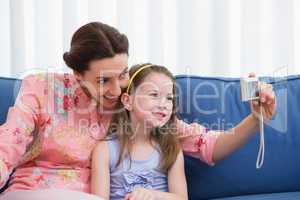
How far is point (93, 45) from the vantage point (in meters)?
1.07

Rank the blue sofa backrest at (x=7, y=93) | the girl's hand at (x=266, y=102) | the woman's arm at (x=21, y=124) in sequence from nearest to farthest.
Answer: the woman's arm at (x=21, y=124) < the girl's hand at (x=266, y=102) < the blue sofa backrest at (x=7, y=93)

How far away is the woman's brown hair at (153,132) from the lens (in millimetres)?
1173

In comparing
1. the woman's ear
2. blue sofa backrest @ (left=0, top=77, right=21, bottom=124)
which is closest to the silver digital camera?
the woman's ear

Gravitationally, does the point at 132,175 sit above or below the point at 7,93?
below

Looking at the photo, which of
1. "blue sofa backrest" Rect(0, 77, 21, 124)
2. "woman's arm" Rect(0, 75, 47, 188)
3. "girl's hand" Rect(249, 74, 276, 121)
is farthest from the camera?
"blue sofa backrest" Rect(0, 77, 21, 124)

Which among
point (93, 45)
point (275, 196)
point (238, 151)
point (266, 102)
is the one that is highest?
point (93, 45)

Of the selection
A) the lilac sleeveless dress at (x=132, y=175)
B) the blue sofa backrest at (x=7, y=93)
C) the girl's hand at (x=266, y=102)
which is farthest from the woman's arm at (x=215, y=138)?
the blue sofa backrest at (x=7, y=93)

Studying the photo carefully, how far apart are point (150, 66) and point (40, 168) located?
15.8 inches

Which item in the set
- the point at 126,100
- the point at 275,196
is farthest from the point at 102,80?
the point at 275,196

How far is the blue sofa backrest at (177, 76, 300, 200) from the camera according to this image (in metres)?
1.25

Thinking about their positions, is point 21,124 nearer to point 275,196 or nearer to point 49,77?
point 49,77

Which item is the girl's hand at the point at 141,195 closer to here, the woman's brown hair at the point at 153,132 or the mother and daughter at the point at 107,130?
the mother and daughter at the point at 107,130

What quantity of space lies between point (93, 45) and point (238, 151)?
522 millimetres

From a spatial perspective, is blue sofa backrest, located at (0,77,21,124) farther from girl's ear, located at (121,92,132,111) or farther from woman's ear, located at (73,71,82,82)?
girl's ear, located at (121,92,132,111)
